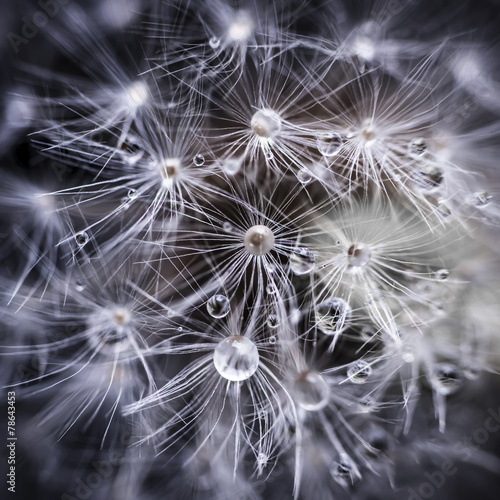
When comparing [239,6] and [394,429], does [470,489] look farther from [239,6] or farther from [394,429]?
[239,6]

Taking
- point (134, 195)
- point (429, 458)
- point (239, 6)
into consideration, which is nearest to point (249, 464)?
point (429, 458)

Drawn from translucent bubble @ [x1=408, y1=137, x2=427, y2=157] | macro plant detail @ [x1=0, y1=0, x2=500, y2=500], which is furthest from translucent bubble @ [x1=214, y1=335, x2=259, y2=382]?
translucent bubble @ [x1=408, y1=137, x2=427, y2=157]

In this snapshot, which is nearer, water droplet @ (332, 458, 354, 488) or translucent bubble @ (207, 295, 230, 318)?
translucent bubble @ (207, 295, 230, 318)

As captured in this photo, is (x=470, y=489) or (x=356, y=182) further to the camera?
(x=470, y=489)

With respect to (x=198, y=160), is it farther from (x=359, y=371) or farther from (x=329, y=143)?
(x=359, y=371)

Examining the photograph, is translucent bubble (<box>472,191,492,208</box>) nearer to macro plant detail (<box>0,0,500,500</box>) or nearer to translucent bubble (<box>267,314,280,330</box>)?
macro plant detail (<box>0,0,500,500</box>)

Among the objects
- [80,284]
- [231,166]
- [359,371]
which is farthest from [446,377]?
[80,284]
